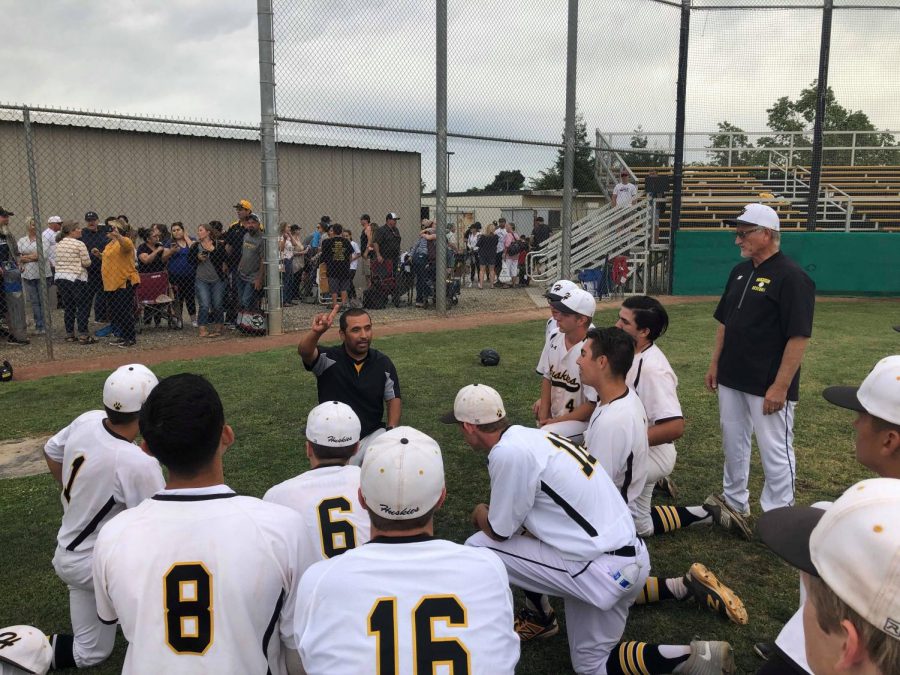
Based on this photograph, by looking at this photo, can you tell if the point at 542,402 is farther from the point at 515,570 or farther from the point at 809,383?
the point at 809,383

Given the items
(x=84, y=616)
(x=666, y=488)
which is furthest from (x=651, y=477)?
(x=84, y=616)

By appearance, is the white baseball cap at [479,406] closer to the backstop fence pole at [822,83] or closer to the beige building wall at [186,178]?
Result: the beige building wall at [186,178]

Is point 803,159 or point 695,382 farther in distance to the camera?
point 803,159

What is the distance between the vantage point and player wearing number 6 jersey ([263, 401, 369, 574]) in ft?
A: 9.27

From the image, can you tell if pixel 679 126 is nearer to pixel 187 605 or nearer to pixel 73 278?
pixel 73 278

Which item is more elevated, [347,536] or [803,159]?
[803,159]

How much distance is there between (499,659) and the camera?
192cm

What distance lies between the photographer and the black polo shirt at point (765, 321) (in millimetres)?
4496

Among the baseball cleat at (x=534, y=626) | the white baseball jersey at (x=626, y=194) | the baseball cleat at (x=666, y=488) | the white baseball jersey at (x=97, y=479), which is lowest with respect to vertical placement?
the baseball cleat at (x=534, y=626)

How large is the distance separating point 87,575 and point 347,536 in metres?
1.40

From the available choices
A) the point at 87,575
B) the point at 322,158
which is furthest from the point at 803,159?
the point at 87,575

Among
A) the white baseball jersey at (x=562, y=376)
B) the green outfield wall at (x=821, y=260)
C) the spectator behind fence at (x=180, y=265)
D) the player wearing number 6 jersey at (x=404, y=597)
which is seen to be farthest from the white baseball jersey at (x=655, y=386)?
the green outfield wall at (x=821, y=260)

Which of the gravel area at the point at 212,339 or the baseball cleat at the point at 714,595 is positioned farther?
the gravel area at the point at 212,339

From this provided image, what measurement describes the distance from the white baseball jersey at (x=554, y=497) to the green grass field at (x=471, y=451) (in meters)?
0.72
